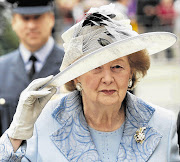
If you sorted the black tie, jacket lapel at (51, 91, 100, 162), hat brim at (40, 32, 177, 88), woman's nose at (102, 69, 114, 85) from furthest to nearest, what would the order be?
the black tie
jacket lapel at (51, 91, 100, 162)
woman's nose at (102, 69, 114, 85)
hat brim at (40, 32, 177, 88)

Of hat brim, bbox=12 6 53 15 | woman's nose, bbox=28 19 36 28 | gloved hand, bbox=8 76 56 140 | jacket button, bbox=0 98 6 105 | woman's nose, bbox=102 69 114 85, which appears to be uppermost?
hat brim, bbox=12 6 53 15

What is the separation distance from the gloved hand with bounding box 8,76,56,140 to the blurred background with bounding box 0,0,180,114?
651cm

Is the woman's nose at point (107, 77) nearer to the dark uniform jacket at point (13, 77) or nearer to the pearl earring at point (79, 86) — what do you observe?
the pearl earring at point (79, 86)

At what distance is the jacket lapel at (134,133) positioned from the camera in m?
2.86

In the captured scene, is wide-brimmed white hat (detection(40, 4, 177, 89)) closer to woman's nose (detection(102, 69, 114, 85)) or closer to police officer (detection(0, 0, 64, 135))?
woman's nose (detection(102, 69, 114, 85))

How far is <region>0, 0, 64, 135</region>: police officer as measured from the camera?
178 inches

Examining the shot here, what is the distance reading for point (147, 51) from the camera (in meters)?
2.95

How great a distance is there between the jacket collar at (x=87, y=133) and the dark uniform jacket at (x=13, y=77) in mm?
1491

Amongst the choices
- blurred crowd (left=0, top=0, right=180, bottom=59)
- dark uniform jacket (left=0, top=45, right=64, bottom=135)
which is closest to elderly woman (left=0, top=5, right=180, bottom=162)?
dark uniform jacket (left=0, top=45, right=64, bottom=135)

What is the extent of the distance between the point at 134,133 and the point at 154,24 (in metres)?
9.50

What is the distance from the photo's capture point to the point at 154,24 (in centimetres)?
1218

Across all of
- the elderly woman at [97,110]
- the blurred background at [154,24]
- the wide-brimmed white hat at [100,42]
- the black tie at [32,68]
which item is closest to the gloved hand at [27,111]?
the elderly woman at [97,110]

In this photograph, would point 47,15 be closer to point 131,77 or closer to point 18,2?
point 18,2

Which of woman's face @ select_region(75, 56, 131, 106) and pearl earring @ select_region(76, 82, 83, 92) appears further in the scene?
pearl earring @ select_region(76, 82, 83, 92)
